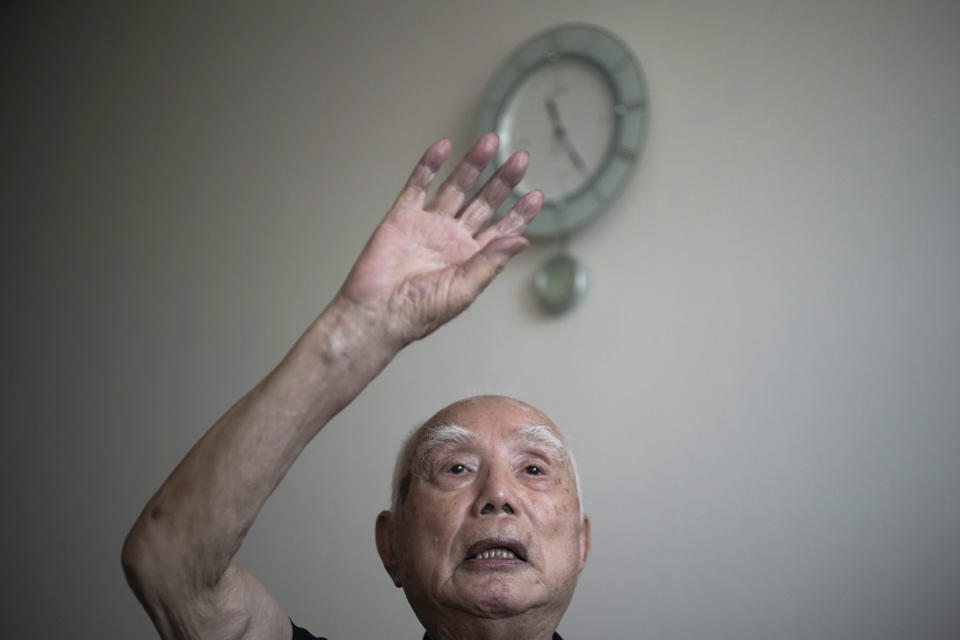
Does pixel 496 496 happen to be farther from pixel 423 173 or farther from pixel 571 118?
pixel 571 118

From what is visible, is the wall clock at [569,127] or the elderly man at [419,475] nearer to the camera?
the elderly man at [419,475]

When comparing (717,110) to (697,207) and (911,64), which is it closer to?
(697,207)

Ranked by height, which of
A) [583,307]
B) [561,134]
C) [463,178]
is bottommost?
[463,178]

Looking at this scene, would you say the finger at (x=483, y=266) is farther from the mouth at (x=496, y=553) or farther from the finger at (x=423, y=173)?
the mouth at (x=496, y=553)

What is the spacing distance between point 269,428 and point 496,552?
0.41 metres

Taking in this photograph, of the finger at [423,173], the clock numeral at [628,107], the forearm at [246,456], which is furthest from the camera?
the clock numeral at [628,107]

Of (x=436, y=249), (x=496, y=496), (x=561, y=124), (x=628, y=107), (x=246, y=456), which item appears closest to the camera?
(x=246, y=456)

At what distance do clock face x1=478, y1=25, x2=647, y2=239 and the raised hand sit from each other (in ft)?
2.70

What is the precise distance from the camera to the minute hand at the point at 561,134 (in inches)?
75.7

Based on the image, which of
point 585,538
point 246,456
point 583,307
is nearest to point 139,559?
point 246,456

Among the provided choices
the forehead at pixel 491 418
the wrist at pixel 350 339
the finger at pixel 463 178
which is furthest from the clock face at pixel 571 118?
the wrist at pixel 350 339

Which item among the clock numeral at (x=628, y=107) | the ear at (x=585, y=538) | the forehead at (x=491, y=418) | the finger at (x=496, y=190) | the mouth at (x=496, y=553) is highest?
the clock numeral at (x=628, y=107)

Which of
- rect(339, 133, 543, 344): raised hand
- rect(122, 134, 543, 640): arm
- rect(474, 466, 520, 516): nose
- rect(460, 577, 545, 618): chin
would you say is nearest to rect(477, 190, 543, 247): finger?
rect(339, 133, 543, 344): raised hand

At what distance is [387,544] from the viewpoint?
1.26m
